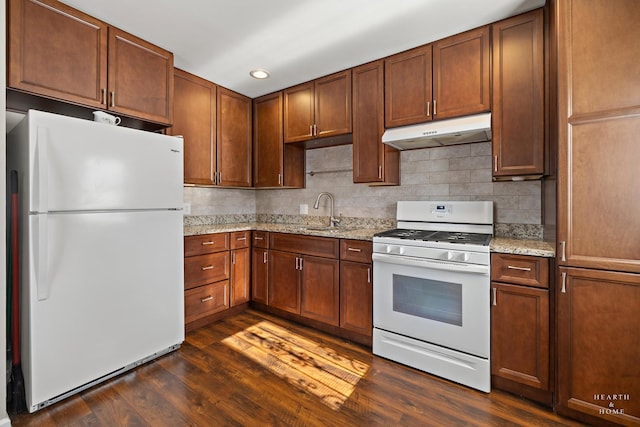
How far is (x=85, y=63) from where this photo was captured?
6.48 feet

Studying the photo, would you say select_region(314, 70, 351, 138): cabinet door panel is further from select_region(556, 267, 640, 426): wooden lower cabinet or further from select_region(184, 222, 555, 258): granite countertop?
select_region(556, 267, 640, 426): wooden lower cabinet

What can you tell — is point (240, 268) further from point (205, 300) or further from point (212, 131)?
point (212, 131)

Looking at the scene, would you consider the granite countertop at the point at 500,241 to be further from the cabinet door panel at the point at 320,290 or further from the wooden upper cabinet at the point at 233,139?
the wooden upper cabinet at the point at 233,139

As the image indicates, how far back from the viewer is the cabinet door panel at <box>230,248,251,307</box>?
118 inches

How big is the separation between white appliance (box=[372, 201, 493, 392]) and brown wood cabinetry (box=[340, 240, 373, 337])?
0.30 feet

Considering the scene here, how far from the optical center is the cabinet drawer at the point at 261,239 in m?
3.04

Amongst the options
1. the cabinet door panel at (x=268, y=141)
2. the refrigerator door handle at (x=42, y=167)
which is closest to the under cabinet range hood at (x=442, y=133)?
the cabinet door panel at (x=268, y=141)

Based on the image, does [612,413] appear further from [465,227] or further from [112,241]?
[112,241]

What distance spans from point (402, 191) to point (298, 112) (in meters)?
1.29

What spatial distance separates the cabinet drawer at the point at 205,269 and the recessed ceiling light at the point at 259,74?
1.68 metres

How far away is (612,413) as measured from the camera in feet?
4.96

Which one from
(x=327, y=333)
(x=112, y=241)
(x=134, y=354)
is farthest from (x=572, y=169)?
(x=134, y=354)

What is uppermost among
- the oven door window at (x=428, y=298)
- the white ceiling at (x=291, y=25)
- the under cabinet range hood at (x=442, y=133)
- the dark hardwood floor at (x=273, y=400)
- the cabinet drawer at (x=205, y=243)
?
the white ceiling at (x=291, y=25)

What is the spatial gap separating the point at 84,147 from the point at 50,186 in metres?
0.28
